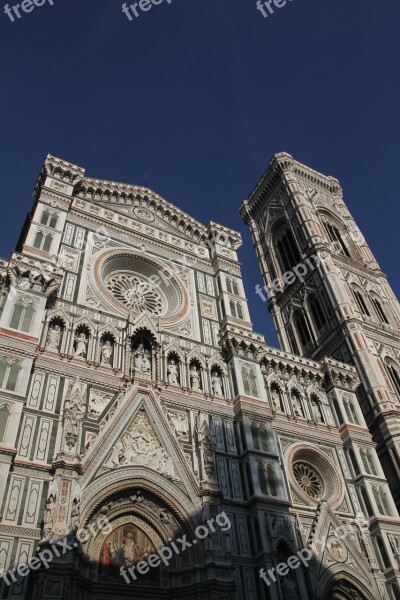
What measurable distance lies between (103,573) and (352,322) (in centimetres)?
1884

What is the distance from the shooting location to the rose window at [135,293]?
19.9 meters

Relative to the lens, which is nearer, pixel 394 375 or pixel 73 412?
pixel 73 412

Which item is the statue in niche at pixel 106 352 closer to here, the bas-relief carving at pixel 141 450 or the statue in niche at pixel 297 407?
the bas-relief carving at pixel 141 450

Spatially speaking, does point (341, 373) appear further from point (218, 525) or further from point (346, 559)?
point (218, 525)

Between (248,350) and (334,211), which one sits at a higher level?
(334,211)

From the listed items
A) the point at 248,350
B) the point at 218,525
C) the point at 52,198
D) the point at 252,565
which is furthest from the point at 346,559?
the point at 52,198

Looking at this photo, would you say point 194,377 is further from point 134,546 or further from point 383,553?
point 383,553

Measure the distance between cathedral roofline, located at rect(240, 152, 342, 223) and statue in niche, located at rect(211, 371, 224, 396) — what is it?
84.5 ft

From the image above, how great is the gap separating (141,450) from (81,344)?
3932mm

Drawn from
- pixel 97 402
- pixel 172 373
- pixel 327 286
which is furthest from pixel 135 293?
pixel 327 286

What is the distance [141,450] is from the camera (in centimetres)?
1485

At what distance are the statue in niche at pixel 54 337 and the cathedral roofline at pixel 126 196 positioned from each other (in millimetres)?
7674

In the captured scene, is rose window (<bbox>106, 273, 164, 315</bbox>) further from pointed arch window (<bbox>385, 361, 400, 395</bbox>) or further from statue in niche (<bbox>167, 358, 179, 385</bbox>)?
pointed arch window (<bbox>385, 361, 400, 395</bbox>)

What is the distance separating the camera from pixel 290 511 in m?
15.9
